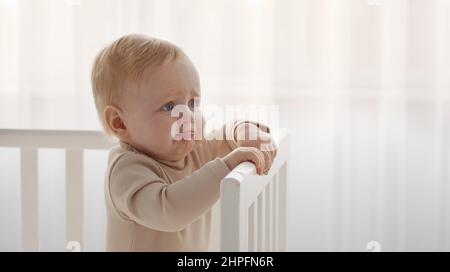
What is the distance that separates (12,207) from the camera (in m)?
1.78

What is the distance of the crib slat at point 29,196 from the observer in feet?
4.53

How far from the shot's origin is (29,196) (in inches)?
54.4

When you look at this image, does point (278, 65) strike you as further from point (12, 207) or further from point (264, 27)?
point (12, 207)

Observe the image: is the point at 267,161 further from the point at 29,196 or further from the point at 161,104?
the point at 29,196

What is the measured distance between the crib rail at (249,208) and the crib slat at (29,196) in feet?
1.49

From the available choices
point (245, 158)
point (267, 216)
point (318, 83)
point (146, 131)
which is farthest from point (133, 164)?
point (318, 83)

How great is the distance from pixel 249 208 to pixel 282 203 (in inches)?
16.2

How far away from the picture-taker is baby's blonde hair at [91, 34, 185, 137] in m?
1.05

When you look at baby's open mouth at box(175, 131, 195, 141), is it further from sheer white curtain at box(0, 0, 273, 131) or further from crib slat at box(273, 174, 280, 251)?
sheer white curtain at box(0, 0, 273, 131)

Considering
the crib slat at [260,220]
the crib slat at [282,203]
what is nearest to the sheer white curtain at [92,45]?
the crib slat at [282,203]

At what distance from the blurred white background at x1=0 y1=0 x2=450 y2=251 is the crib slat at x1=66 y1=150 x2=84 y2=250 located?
0.36 meters

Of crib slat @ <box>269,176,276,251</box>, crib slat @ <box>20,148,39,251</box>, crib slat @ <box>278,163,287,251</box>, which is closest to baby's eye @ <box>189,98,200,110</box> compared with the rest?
crib slat @ <box>269,176,276,251</box>

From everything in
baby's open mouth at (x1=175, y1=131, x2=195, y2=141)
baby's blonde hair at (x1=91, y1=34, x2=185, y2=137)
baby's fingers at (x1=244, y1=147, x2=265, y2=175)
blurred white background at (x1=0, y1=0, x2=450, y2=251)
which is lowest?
baby's fingers at (x1=244, y1=147, x2=265, y2=175)

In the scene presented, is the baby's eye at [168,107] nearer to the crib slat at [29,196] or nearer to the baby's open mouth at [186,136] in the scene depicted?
the baby's open mouth at [186,136]
